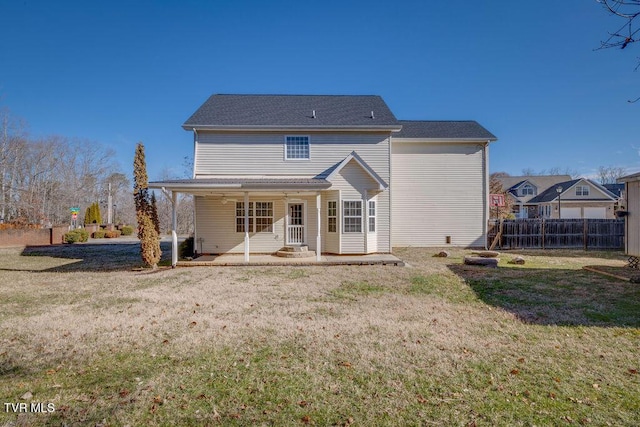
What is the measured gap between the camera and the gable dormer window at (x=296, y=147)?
47.9 ft

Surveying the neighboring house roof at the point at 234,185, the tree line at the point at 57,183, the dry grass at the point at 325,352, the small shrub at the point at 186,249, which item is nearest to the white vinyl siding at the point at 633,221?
the dry grass at the point at 325,352

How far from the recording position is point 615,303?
687cm

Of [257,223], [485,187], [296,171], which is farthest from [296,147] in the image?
[485,187]

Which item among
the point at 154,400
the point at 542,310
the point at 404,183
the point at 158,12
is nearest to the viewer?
the point at 154,400

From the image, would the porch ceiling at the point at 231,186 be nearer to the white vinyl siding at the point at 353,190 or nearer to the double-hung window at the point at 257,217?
the white vinyl siding at the point at 353,190

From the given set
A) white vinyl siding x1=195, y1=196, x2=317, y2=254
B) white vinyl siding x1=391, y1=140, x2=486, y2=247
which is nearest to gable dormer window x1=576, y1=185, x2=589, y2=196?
white vinyl siding x1=391, y1=140, x2=486, y2=247

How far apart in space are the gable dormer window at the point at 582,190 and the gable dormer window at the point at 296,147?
36.6 m

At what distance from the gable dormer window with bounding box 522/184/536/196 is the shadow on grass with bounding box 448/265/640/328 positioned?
3592 centimetres

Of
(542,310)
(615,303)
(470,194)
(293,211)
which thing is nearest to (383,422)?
(542,310)

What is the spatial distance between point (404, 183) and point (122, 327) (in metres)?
14.2

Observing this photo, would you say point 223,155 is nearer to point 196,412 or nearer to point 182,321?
point 182,321

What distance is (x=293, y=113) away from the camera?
15445 mm

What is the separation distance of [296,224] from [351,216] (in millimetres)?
2607

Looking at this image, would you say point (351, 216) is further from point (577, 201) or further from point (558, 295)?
point (577, 201)
